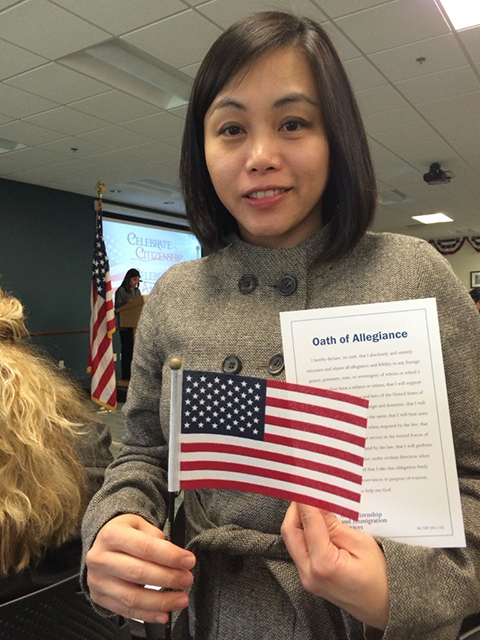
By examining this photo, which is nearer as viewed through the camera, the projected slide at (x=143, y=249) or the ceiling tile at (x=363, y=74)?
the ceiling tile at (x=363, y=74)

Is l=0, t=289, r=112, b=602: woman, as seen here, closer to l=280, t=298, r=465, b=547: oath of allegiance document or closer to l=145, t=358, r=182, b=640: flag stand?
l=145, t=358, r=182, b=640: flag stand

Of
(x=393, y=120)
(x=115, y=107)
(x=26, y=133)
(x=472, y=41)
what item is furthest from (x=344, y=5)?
(x=26, y=133)

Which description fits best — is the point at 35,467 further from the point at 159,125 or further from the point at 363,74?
the point at 159,125

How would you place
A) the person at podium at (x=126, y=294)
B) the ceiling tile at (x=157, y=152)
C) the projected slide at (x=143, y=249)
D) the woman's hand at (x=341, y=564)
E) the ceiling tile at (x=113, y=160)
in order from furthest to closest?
the projected slide at (x=143, y=249), the person at podium at (x=126, y=294), the ceiling tile at (x=113, y=160), the ceiling tile at (x=157, y=152), the woman's hand at (x=341, y=564)

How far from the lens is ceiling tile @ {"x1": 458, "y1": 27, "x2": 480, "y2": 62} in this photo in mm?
3256

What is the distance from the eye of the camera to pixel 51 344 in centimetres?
739

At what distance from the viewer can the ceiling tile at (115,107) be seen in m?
4.24

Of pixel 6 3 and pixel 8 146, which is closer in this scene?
pixel 6 3

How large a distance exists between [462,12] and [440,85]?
102cm

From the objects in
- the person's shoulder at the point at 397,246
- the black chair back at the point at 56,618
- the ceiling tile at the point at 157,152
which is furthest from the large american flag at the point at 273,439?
the ceiling tile at the point at 157,152

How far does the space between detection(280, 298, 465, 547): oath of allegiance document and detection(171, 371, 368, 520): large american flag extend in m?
0.02

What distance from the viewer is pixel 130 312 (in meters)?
7.05

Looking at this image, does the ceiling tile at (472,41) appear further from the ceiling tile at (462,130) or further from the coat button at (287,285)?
the coat button at (287,285)

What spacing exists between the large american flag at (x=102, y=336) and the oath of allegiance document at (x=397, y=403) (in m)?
5.13
